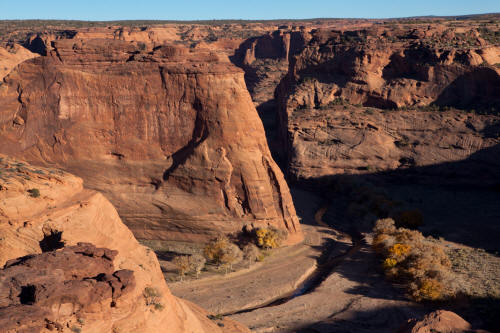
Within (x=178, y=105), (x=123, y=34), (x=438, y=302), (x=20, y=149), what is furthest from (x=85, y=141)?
(x=123, y=34)

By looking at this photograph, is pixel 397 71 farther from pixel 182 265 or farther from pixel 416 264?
pixel 182 265

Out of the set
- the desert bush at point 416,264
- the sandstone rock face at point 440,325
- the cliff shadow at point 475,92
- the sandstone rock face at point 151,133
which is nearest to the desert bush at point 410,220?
the desert bush at point 416,264

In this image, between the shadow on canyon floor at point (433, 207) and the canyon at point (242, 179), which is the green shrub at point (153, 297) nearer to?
the canyon at point (242, 179)

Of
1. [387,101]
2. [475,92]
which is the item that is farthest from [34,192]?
[475,92]

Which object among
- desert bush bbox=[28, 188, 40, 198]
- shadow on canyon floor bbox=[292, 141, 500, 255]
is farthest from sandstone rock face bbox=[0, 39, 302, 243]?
shadow on canyon floor bbox=[292, 141, 500, 255]

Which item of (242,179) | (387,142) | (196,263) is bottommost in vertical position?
(196,263)

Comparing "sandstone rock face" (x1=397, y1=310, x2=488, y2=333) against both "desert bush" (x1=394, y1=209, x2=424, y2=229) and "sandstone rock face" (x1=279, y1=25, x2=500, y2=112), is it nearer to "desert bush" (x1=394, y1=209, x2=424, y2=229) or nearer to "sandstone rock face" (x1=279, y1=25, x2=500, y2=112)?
"desert bush" (x1=394, y1=209, x2=424, y2=229)
